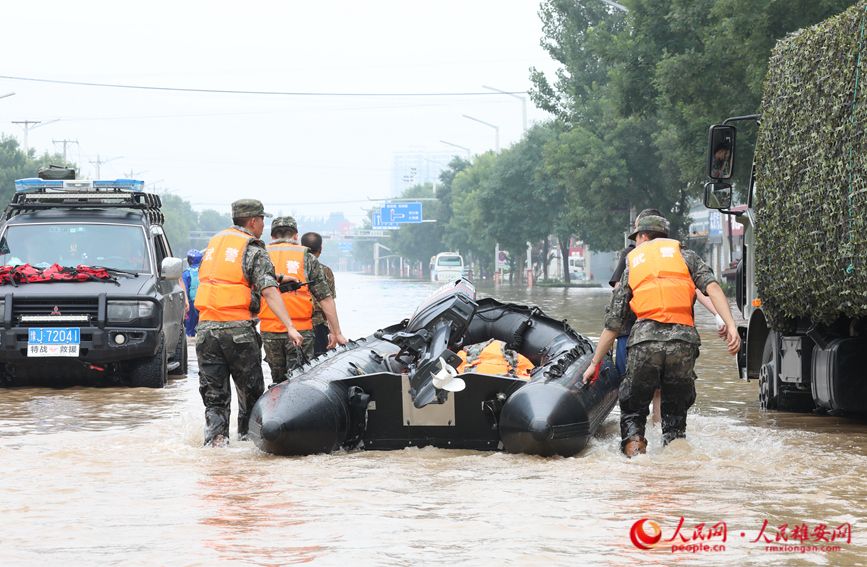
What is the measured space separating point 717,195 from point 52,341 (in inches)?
277

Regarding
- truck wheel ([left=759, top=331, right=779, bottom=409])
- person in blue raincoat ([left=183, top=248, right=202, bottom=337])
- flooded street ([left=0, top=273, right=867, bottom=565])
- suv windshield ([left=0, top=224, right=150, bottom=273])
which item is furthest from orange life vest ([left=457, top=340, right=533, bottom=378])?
person in blue raincoat ([left=183, top=248, right=202, bottom=337])

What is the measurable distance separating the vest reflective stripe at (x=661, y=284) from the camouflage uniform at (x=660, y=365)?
62mm

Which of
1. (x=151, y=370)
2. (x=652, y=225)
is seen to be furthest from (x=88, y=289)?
(x=652, y=225)

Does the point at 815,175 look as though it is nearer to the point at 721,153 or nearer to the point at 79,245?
the point at 721,153

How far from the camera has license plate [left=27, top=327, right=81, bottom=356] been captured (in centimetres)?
1617

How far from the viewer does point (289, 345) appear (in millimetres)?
12359

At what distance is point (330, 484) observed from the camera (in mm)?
9508

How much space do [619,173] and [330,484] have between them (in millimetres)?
47452

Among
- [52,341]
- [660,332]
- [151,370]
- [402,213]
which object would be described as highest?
[402,213]

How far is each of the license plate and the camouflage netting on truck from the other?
7149mm

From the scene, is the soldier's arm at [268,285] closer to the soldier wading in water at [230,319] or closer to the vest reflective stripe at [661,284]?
the soldier wading in water at [230,319]

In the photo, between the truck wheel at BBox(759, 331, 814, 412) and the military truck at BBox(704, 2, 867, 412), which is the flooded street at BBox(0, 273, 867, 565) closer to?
the military truck at BBox(704, 2, 867, 412)

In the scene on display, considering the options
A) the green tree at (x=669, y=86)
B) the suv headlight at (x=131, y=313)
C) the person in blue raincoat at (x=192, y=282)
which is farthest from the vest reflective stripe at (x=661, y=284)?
the green tree at (x=669, y=86)

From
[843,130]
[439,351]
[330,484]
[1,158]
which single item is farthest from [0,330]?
[1,158]
